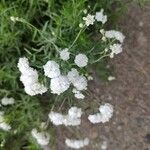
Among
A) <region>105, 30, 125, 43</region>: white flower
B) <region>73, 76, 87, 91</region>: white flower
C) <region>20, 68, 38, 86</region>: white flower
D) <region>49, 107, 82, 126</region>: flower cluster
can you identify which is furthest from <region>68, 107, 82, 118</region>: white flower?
<region>105, 30, 125, 43</region>: white flower

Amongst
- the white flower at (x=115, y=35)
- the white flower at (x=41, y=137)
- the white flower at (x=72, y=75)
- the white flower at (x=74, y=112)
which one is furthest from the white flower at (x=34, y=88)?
the white flower at (x=41, y=137)

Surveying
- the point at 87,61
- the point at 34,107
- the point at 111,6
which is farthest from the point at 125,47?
the point at 34,107

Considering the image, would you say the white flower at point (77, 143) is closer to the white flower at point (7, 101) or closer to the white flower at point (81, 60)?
the white flower at point (7, 101)

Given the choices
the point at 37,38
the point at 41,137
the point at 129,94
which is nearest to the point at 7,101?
the point at 41,137

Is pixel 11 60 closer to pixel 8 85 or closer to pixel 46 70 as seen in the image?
pixel 8 85

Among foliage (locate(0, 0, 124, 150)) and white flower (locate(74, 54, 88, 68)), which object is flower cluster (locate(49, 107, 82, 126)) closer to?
foliage (locate(0, 0, 124, 150))

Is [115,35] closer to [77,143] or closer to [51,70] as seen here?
Result: [51,70]
